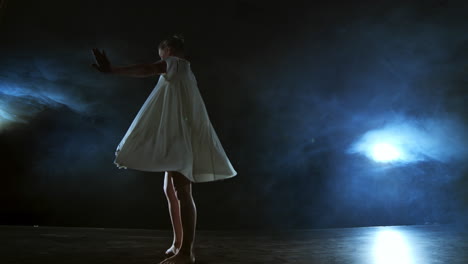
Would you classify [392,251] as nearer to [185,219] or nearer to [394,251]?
[394,251]

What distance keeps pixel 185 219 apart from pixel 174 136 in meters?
0.37

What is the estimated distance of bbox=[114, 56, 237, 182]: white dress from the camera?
64.4 inches

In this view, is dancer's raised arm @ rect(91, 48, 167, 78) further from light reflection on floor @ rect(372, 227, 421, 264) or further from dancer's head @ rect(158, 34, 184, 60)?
light reflection on floor @ rect(372, 227, 421, 264)

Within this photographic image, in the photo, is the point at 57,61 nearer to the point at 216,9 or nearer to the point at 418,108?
the point at 216,9

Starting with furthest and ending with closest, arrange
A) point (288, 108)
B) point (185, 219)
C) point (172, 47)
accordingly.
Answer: point (288, 108)
point (172, 47)
point (185, 219)

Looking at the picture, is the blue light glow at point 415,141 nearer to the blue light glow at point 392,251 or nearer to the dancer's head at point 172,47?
the blue light glow at point 392,251

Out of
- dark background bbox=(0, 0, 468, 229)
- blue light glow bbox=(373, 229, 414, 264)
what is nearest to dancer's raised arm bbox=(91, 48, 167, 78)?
blue light glow bbox=(373, 229, 414, 264)

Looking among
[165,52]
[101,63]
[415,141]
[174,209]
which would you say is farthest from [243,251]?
[415,141]

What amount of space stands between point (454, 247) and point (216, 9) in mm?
3415

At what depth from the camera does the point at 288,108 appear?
4559 millimetres

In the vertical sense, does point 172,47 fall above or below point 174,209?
above

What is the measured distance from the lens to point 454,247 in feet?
8.07

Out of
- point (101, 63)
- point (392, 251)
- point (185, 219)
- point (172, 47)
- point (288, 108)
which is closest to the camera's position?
point (101, 63)

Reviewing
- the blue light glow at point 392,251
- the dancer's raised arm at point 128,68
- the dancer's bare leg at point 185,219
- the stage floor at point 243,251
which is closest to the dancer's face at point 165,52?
the dancer's raised arm at point 128,68
